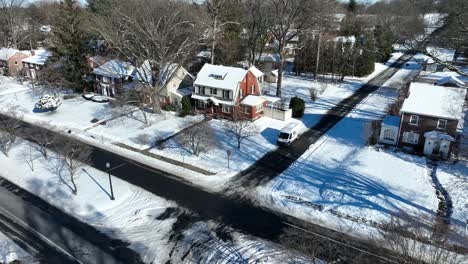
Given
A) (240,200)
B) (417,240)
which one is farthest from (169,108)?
(417,240)

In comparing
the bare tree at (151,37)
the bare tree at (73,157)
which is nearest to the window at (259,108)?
the bare tree at (151,37)

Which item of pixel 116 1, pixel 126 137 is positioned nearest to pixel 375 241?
pixel 126 137

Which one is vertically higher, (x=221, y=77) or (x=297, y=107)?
(x=221, y=77)

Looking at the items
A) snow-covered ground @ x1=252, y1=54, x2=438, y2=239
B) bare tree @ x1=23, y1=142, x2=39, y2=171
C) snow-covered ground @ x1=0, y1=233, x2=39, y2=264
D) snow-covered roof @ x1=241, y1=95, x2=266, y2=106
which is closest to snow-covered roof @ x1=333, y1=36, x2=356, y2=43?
snow-covered roof @ x1=241, y1=95, x2=266, y2=106

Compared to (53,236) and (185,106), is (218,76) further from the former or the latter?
(53,236)

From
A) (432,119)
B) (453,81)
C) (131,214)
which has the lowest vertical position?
(131,214)

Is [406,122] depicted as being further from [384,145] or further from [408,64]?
[408,64]
